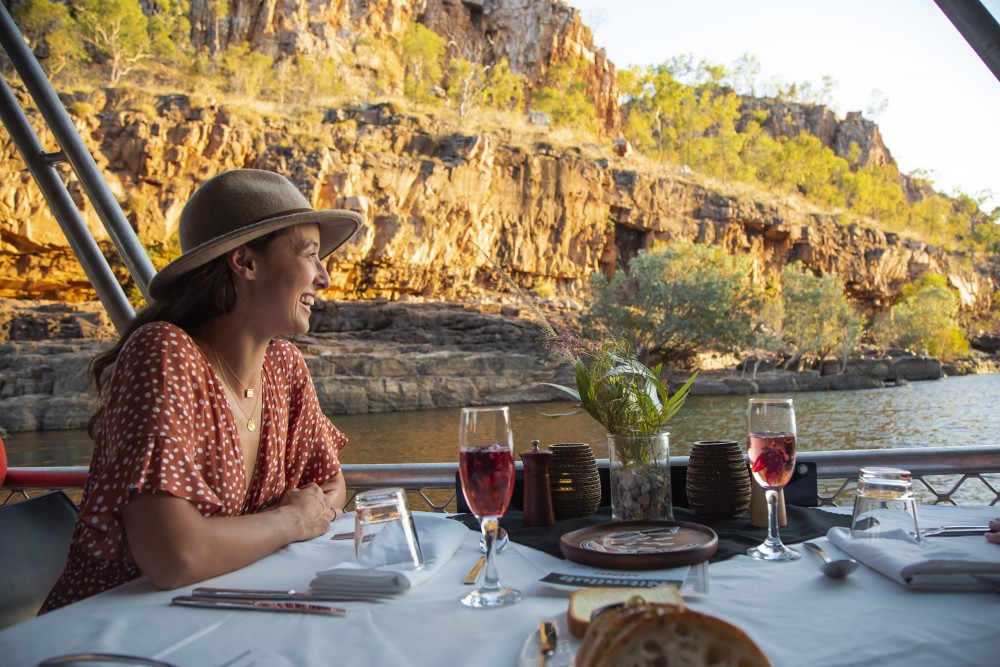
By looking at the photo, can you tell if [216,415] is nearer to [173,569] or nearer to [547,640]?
[173,569]

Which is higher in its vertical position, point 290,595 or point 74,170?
point 74,170

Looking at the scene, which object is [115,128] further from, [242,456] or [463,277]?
[242,456]

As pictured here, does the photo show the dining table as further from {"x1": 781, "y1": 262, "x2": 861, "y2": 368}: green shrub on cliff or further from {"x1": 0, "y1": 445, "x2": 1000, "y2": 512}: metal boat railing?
{"x1": 781, "y1": 262, "x2": 861, "y2": 368}: green shrub on cliff

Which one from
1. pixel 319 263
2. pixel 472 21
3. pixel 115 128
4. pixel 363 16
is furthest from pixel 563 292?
pixel 319 263

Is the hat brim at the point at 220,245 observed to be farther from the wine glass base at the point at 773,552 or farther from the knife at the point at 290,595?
the wine glass base at the point at 773,552

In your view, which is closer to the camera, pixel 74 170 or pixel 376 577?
pixel 376 577

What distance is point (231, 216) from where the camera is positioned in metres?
1.48

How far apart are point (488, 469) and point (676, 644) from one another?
41cm

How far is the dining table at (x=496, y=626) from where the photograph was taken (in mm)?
645

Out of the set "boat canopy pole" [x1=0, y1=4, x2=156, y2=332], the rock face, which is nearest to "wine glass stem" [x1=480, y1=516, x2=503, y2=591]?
"boat canopy pole" [x1=0, y1=4, x2=156, y2=332]

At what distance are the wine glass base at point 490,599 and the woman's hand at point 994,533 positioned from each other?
654 millimetres

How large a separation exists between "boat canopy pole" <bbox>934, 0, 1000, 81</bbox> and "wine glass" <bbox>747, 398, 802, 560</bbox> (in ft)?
2.17

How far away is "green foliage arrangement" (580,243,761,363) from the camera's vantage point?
2589 centimetres

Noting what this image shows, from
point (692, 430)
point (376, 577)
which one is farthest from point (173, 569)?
point (692, 430)
